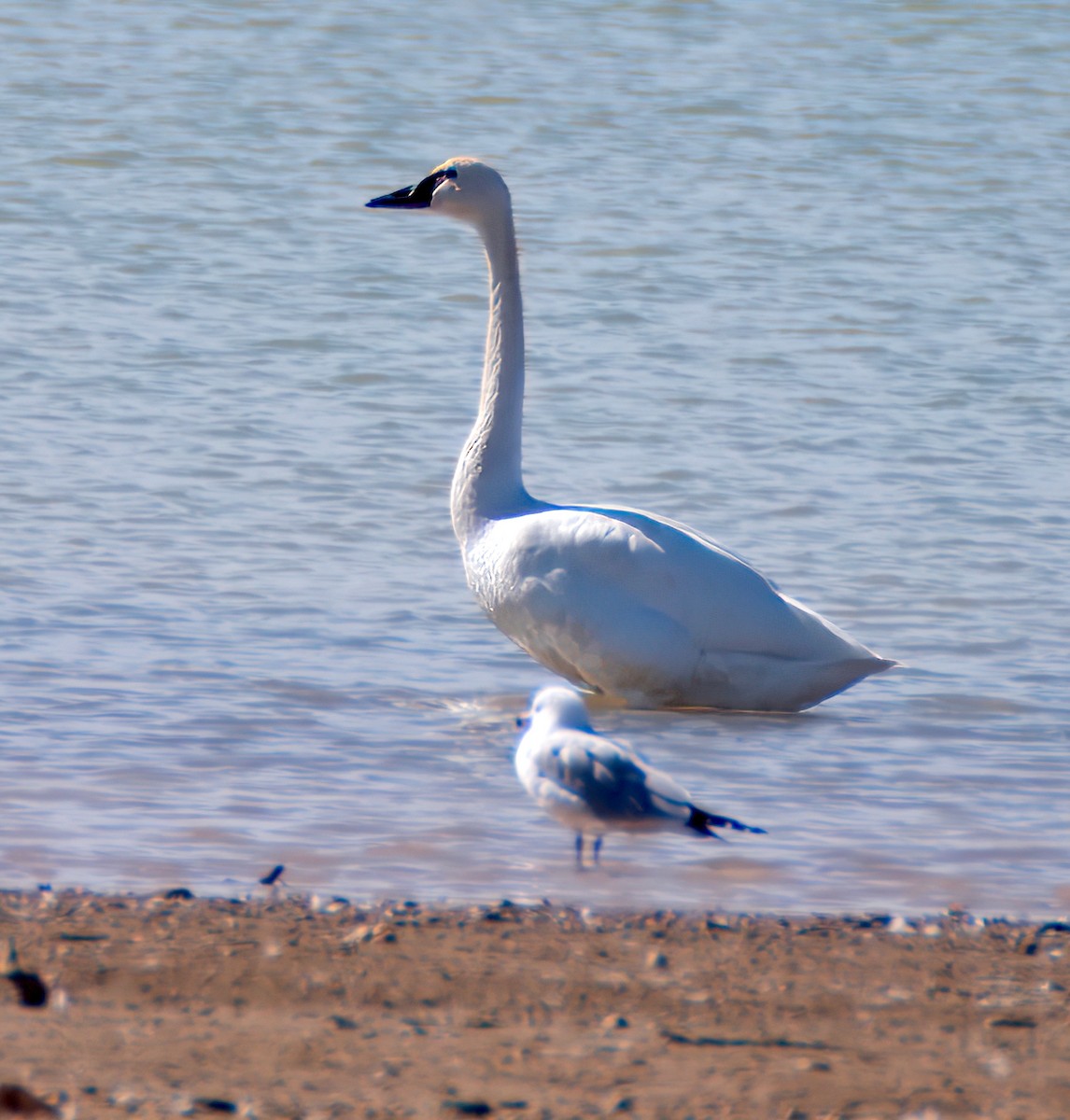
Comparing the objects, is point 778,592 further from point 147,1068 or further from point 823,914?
point 147,1068

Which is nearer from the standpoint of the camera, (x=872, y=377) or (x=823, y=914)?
(x=823, y=914)

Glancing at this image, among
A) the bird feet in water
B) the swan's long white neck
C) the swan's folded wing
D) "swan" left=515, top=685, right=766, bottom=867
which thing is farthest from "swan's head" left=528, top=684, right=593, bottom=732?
the swan's long white neck

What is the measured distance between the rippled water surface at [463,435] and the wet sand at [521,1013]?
48 cm

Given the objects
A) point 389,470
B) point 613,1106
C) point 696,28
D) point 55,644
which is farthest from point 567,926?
point 696,28

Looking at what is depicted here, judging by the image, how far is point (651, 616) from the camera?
7.46 meters

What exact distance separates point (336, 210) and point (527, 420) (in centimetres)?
692

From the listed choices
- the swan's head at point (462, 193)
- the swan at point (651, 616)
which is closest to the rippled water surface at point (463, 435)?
the swan at point (651, 616)

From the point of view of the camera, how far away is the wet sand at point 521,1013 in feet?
13.1

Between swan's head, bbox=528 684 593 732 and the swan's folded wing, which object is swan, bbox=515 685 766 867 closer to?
swan's head, bbox=528 684 593 732

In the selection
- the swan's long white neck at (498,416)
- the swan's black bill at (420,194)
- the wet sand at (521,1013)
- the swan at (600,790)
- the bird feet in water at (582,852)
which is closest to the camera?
the wet sand at (521,1013)

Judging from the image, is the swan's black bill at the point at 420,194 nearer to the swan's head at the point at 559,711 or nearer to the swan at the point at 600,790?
the swan's head at the point at 559,711

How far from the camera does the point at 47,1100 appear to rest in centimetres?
382

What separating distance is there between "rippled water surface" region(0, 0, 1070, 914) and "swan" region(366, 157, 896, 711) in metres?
0.17

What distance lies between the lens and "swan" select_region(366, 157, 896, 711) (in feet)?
24.4
